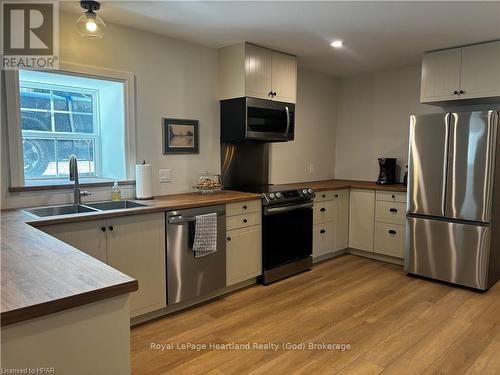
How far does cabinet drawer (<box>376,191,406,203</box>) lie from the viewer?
3.99 meters

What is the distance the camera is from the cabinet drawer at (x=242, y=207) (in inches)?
125

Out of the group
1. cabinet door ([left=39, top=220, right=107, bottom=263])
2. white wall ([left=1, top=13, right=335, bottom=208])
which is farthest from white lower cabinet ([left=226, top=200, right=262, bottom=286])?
cabinet door ([left=39, top=220, right=107, bottom=263])

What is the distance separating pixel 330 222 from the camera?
14.1 ft

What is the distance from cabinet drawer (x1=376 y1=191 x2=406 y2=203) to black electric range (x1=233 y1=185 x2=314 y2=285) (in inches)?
34.5

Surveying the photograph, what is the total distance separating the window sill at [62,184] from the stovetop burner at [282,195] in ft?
3.95

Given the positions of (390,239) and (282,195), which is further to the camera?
(390,239)

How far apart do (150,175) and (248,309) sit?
139cm

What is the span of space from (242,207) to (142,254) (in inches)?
39.6

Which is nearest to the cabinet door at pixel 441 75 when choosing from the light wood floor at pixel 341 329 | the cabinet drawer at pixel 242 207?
the light wood floor at pixel 341 329

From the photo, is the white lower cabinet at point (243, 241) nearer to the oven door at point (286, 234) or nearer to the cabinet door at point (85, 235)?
the oven door at point (286, 234)

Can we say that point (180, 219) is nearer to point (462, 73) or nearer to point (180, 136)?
point (180, 136)

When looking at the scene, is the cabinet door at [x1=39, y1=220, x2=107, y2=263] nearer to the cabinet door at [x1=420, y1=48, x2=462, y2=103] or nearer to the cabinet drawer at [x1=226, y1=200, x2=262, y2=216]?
the cabinet drawer at [x1=226, y1=200, x2=262, y2=216]

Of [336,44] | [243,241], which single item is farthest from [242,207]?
[336,44]

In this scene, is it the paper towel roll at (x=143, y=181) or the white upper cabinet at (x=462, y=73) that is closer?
the paper towel roll at (x=143, y=181)
